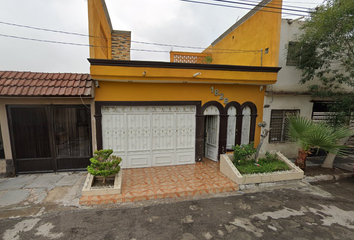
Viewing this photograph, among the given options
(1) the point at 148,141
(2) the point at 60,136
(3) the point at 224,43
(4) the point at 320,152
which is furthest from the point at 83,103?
(4) the point at 320,152

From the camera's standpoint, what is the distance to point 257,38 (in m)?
7.33

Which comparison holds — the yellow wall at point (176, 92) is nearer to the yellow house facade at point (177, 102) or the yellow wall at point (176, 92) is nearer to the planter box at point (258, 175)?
the yellow house facade at point (177, 102)

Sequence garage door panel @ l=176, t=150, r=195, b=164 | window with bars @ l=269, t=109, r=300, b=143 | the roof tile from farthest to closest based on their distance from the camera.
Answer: window with bars @ l=269, t=109, r=300, b=143 → garage door panel @ l=176, t=150, r=195, b=164 → the roof tile

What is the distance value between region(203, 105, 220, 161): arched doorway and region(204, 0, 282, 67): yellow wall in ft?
10.1

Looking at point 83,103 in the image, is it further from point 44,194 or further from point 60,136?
point 44,194

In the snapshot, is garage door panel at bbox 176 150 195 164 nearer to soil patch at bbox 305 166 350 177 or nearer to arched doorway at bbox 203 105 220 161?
arched doorway at bbox 203 105 220 161

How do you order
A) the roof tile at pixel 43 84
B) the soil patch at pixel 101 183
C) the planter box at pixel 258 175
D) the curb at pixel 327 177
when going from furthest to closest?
the curb at pixel 327 177
the planter box at pixel 258 175
the roof tile at pixel 43 84
the soil patch at pixel 101 183

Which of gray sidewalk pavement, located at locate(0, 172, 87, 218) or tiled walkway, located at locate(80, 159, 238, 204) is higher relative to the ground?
tiled walkway, located at locate(80, 159, 238, 204)

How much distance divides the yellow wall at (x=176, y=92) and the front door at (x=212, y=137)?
85 cm

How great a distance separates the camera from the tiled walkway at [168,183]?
14.1ft

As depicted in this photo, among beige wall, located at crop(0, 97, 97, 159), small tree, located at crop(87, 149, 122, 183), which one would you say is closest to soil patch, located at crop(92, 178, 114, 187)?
small tree, located at crop(87, 149, 122, 183)

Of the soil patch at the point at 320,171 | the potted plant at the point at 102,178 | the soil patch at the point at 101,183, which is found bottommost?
the soil patch at the point at 320,171

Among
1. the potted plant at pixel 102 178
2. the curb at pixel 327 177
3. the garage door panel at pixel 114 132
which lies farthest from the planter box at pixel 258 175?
the garage door panel at pixel 114 132

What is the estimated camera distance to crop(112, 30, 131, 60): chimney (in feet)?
30.3
